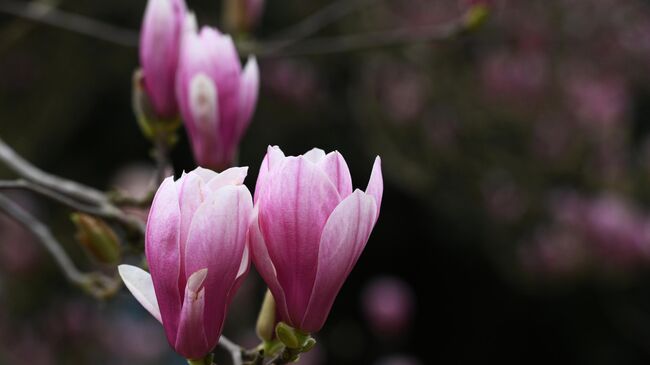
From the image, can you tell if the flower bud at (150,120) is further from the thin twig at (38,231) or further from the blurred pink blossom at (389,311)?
the blurred pink blossom at (389,311)

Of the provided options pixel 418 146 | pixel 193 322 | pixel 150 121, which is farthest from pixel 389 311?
pixel 193 322

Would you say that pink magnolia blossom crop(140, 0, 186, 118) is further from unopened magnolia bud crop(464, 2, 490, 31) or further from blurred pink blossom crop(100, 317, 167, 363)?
blurred pink blossom crop(100, 317, 167, 363)

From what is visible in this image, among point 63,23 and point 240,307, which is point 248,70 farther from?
point 240,307

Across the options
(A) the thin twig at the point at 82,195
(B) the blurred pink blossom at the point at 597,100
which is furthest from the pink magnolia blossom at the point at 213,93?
(B) the blurred pink blossom at the point at 597,100

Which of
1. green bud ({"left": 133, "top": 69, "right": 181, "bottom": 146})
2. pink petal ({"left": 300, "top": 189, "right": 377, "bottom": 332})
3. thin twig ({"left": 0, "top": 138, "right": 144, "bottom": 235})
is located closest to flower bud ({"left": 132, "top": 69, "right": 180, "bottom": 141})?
green bud ({"left": 133, "top": 69, "right": 181, "bottom": 146})

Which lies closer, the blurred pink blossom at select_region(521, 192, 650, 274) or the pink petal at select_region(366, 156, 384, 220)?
the pink petal at select_region(366, 156, 384, 220)

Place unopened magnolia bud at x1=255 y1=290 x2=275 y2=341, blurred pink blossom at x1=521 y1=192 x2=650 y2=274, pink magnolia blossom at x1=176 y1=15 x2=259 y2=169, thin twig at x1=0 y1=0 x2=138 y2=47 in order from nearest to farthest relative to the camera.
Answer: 1. unopened magnolia bud at x1=255 y1=290 x2=275 y2=341
2. pink magnolia blossom at x1=176 y1=15 x2=259 y2=169
3. thin twig at x1=0 y1=0 x2=138 y2=47
4. blurred pink blossom at x1=521 y1=192 x2=650 y2=274
